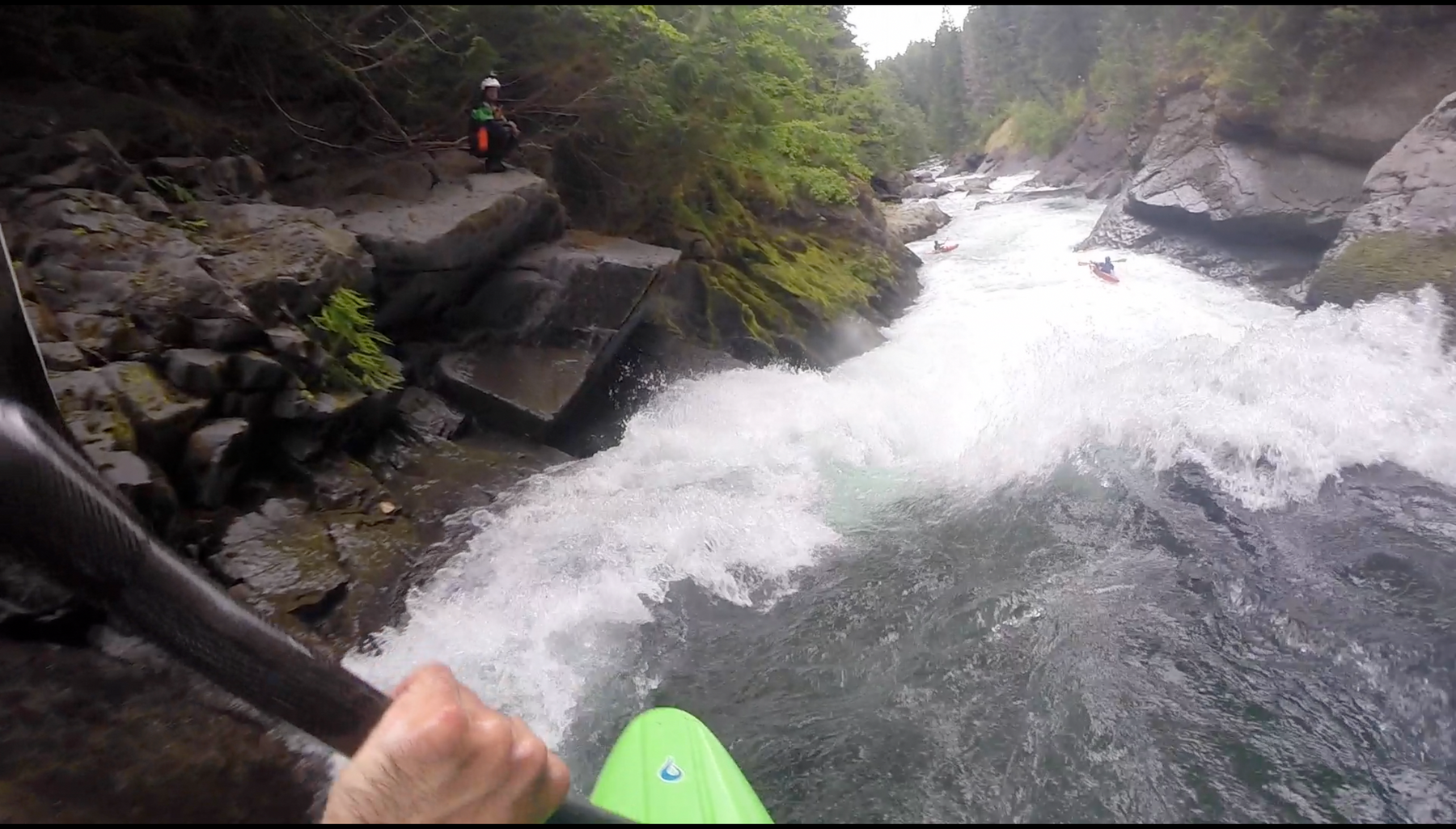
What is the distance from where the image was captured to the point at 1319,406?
530 centimetres

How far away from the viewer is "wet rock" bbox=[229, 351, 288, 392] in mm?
4016

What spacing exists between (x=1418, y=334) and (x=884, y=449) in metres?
4.36

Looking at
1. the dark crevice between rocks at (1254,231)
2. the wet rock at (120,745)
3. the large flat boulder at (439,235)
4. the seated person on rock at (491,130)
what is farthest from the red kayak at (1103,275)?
the wet rock at (120,745)

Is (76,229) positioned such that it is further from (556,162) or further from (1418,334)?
(1418,334)

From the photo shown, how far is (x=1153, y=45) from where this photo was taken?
5.68 ft

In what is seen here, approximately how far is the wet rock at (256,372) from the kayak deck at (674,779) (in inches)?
108

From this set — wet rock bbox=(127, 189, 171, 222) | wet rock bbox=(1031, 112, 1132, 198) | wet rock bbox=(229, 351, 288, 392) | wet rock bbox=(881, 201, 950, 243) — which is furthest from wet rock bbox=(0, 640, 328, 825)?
wet rock bbox=(881, 201, 950, 243)

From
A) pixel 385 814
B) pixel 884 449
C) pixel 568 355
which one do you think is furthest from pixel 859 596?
pixel 385 814

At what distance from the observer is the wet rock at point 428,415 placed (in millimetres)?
5305

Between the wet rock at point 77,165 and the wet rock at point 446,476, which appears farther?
the wet rock at point 446,476

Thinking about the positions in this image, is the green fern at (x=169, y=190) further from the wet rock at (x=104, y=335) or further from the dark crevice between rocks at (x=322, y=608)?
the dark crevice between rocks at (x=322, y=608)

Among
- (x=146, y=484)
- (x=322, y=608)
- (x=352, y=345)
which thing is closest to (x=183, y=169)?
(x=352, y=345)

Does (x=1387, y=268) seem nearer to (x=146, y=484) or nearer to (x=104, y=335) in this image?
(x=146, y=484)

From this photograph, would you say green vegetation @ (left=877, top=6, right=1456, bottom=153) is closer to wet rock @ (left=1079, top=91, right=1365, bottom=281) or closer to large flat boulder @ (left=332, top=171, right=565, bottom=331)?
large flat boulder @ (left=332, top=171, right=565, bottom=331)
